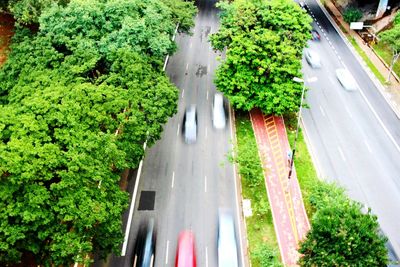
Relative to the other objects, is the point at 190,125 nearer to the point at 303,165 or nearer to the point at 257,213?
the point at 303,165

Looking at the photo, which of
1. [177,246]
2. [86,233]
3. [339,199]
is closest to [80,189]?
[86,233]

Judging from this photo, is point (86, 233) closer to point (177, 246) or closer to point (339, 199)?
point (177, 246)

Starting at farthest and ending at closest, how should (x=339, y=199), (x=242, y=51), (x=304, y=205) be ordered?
(x=242, y=51)
(x=304, y=205)
(x=339, y=199)

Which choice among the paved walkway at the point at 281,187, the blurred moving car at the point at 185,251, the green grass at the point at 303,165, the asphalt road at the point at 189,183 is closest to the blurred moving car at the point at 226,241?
the asphalt road at the point at 189,183

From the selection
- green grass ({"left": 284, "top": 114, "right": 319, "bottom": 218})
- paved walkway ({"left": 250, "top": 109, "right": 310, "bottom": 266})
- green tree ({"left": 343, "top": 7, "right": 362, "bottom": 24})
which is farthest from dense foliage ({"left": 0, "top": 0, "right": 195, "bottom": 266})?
green tree ({"left": 343, "top": 7, "right": 362, "bottom": 24})

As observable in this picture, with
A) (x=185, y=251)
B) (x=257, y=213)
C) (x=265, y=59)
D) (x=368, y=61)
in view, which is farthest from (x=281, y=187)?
(x=368, y=61)

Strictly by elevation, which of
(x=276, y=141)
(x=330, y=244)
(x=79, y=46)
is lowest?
(x=330, y=244)

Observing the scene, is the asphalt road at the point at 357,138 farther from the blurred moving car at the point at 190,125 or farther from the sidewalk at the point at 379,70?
the blurred moving car at the point at 190,125
